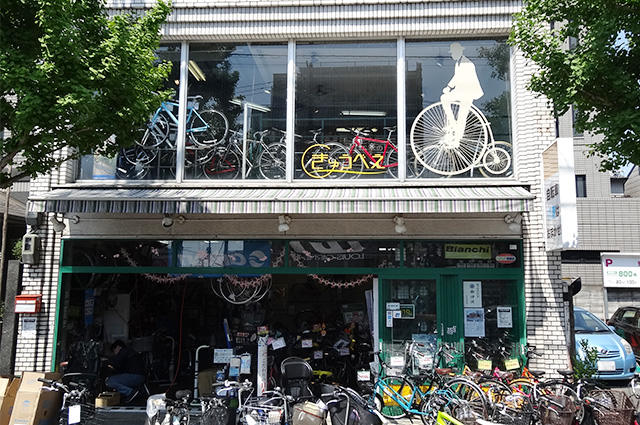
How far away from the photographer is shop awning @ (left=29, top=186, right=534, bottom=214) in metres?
8.55

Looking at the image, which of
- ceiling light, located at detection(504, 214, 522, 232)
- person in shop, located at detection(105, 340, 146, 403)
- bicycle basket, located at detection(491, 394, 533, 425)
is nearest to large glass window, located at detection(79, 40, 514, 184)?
ceiling light, located at detection(504, 214, 522, 232)

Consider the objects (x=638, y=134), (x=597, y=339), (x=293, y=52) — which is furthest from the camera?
(x=597, y=339)

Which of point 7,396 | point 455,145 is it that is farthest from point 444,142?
point 7,396

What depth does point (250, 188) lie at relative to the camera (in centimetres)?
985

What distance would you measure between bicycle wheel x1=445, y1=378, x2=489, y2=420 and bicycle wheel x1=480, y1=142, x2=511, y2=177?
396cm

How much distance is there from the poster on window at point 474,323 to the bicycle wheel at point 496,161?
261 cm

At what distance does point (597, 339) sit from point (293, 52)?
9.08m

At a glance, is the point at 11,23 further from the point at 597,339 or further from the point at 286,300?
the point at 597,339

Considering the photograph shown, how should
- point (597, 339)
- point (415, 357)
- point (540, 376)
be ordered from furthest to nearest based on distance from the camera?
point (597, 339), point (415, 357), point (540, 376)

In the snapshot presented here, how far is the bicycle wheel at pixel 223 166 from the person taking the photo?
396 inches

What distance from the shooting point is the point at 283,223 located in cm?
940

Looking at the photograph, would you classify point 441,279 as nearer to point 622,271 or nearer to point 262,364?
point 262,364

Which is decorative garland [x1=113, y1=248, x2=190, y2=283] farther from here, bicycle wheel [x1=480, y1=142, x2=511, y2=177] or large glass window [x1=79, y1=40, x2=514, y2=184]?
bicycle wheel [x1=480, y1=142, x2=511, y2=177]

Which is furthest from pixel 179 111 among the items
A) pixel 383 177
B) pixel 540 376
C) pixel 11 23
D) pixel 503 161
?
pixel 540 376
